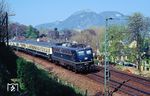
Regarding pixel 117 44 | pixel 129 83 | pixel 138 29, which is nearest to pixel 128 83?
pixel 129 83

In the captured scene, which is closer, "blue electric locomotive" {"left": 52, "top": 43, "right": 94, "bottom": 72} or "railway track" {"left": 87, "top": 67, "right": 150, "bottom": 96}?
"railway track" {"left": 87, "top": 67, "right": 150, "bottom": 96}

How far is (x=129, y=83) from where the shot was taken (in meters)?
37.8

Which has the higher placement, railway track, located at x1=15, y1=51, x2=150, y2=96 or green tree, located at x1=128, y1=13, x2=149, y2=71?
green tree, located at x1=128, y1=13, x2=149, y2=71

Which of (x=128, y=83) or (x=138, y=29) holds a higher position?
(x=138, y=29)

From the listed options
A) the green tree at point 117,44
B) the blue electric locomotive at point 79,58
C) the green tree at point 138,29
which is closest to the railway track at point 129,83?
the blue electric locomotive at point 79,58

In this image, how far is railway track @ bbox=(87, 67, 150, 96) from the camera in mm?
33219

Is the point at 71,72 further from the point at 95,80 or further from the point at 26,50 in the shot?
the point at 26,50

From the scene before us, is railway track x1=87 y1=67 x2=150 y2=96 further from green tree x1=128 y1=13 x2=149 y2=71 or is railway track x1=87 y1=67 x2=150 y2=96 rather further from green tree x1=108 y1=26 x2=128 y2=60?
green tree x1=108 y1=26 x2=128 y2=60

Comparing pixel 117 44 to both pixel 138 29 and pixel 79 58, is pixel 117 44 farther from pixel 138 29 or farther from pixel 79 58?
pixel 79 58

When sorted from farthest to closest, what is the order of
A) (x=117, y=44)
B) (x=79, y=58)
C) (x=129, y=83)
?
1. (x=117, y=44)
2. (x=79, y=58)
3. (x=129, y=83)

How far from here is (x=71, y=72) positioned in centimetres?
4778

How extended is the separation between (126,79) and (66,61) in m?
11.4

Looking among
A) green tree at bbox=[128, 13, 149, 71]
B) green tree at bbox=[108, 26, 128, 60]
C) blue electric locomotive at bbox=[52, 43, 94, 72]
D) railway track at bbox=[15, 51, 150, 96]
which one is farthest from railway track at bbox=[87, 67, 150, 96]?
green tree at bbox=[108, 26, 128, 60]

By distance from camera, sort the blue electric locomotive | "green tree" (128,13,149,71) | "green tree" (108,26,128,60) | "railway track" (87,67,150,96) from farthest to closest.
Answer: "green tree" (108,26,128,60), "green tree" (128,13,149,71), the blue electric locomotive, "railway track" (87,67,150,96)
